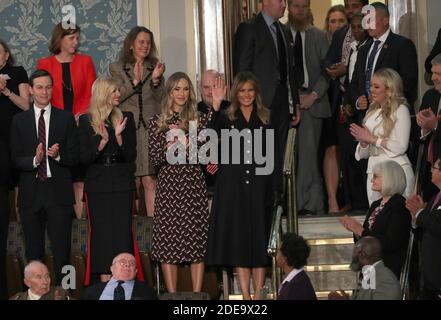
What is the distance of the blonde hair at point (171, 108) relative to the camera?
1234 centimetres

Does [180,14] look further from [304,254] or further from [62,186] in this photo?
[304,254]

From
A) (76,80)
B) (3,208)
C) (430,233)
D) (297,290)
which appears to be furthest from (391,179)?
(76,80)

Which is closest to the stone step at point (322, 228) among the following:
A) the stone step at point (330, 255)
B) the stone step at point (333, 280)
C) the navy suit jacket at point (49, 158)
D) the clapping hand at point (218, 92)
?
the stone step at point (330, 255)

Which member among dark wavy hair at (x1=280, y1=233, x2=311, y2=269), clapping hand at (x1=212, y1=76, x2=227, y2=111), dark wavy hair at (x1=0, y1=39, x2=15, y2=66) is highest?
dark wavy hair at (x1=0, y1=39, x2=15, y2=66)

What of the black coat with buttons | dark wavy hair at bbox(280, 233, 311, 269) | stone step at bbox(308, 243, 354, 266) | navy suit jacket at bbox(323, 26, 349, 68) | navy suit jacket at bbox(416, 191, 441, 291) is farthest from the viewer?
navy suit jacket at bbox(323, 26, 349, 68)

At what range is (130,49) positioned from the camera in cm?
1341

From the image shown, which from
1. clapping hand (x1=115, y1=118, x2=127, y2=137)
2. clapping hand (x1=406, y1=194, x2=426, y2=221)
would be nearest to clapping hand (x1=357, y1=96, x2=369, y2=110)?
clapping hand (x1=406, y1=194, x2=426, y2=221)

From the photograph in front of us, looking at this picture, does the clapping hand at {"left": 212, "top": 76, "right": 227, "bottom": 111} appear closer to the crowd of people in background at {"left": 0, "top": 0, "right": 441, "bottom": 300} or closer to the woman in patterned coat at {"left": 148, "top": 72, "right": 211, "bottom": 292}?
the crowd of people in background at {"left": 0, "top": 0, "right": 441, "bottom": 300}

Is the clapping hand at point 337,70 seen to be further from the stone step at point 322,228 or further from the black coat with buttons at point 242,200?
the black coat with buttons at point 242,200

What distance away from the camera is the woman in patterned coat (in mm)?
12305

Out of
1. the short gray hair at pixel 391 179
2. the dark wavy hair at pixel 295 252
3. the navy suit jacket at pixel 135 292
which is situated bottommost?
the navy suit jacket at pixel 135 292

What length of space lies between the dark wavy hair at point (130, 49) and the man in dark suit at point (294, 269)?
3.13 meters

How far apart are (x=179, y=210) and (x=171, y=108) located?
0.88m

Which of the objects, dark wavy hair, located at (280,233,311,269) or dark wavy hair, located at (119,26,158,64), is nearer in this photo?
dark wavy hair, located at (280,233,311,269)
